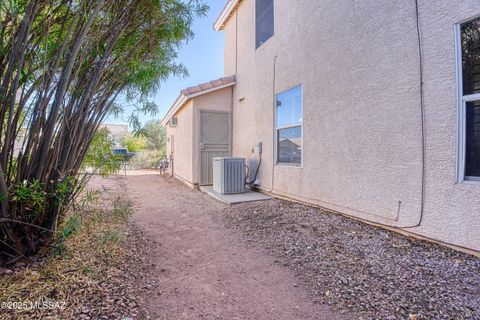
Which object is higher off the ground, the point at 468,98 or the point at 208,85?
the point at 208,85

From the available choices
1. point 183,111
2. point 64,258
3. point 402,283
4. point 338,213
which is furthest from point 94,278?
point 183,111

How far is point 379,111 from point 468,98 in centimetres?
90

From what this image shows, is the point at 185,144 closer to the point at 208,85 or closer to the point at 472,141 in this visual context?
the point at 208,85

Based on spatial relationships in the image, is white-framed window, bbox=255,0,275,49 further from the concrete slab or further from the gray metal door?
the concrete slab

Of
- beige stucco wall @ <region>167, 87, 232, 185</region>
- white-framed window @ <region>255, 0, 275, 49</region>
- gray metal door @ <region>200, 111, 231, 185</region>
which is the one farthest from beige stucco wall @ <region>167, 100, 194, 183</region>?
white-framed window @ <region>255, 0, 275, 49</region>

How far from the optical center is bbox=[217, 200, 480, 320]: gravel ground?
1.66 m

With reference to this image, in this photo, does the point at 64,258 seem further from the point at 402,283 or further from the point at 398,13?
the point at 398,13

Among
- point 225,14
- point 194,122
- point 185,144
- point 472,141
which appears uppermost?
point 225,14

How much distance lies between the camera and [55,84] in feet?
6.05

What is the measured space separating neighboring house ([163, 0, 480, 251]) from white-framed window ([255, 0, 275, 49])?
6cm

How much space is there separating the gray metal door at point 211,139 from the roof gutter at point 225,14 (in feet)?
10.7

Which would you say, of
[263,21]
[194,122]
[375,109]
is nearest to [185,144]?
[194,122]

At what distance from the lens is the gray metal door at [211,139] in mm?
6898

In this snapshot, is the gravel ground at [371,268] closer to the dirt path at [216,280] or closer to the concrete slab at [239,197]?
the dirt path at [216,280]
